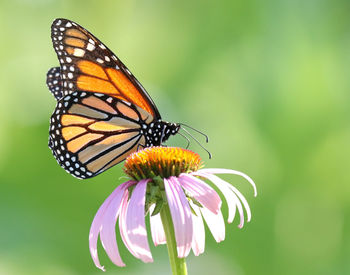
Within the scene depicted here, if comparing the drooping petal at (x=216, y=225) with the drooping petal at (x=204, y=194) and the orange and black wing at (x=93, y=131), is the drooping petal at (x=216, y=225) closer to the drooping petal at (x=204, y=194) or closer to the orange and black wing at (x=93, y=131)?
the drooping petal at (x=204, y=194)

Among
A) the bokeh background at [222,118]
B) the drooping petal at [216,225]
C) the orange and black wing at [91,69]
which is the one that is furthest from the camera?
the bokeh background at [222,118]

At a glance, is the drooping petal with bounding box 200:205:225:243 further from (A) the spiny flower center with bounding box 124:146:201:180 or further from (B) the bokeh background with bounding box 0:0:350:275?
(B) the bokeh background with bounding box 0:0:350:275

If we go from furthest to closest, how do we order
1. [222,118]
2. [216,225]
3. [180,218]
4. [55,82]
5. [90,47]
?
1. [222,118]
2. [55,82]
3. [90,47]
4. [216,225]
5. [180,218]

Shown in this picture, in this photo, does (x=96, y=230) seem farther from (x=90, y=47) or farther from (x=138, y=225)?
(x=90, y=47)

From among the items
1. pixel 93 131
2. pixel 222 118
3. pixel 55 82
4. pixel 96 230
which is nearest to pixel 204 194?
pixel 96 230

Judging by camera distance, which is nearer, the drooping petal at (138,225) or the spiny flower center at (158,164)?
the drooping petal at (138,225)

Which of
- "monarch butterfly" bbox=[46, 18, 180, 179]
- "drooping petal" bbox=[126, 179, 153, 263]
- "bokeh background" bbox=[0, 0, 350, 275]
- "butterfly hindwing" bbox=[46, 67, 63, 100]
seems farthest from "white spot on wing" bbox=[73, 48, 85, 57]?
"bokeh background" bbox=[0, 0, 350, 275]

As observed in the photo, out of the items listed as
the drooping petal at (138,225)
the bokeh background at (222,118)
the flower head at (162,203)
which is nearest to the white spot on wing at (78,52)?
the flower head at (162,203)
